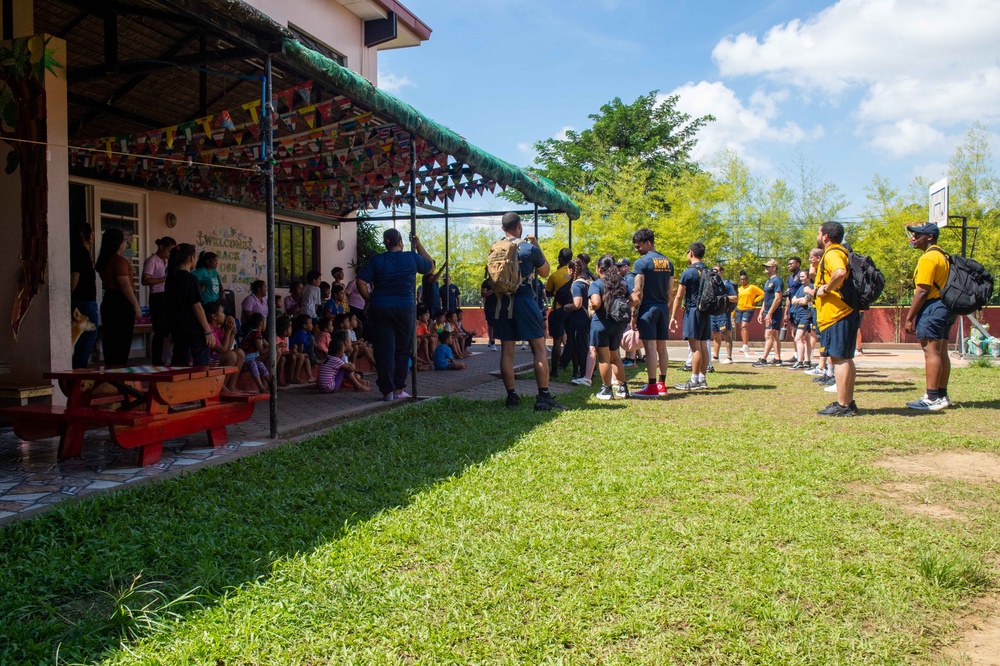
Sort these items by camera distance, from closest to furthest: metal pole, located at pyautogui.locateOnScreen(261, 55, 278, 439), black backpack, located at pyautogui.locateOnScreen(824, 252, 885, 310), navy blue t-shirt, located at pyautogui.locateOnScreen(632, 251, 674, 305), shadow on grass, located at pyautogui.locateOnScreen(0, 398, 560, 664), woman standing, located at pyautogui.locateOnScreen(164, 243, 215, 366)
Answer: shadow on grass, located at pyautogui.locateOnScreen(0, 398, 560, 664) → metal pole, located at pyautogui.locateOnScreen(261, 55, 278, 439) → woman standing, located at pyautogui.locateOnScreen(164, 243, 215, 366) → black backpack, located at pyautogui.locateOnScreen(824, 252, 885, 310) → navy blue t-shirt, located at pyautogui.locateOnScreen(632, 251, 674, 305)

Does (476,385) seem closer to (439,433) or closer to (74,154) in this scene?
(439,433)

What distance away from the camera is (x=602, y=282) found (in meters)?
8.12

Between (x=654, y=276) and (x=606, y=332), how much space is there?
980 millimetres

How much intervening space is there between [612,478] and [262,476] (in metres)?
2.27

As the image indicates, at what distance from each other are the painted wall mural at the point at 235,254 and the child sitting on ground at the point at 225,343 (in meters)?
3.73

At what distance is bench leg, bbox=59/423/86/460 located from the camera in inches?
200

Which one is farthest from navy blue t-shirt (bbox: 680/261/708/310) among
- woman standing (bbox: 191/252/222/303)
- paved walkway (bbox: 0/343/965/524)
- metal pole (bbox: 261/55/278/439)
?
woman standing (bbox: 191/252/222/303)

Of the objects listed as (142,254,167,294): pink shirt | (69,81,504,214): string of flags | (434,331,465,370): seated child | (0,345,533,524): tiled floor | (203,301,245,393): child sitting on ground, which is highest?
(69,81,504,214): string of flags

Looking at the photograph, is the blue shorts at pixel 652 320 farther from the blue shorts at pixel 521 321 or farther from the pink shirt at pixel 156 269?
the pink shirt at pixel 156 269

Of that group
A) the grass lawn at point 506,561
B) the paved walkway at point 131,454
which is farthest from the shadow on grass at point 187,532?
the paved walkway at point 131,454

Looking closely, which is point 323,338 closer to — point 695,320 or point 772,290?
point 695,320

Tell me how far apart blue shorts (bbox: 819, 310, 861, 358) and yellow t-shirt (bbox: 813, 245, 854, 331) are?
2.3 inches

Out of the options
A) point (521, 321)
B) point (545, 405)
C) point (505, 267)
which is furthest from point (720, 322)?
point (505, 267)

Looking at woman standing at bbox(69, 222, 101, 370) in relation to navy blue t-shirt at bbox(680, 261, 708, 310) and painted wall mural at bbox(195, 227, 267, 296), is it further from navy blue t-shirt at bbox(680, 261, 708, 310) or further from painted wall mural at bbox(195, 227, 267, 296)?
navy blue t-shirt at bbox(680, 261, 708, 310)
